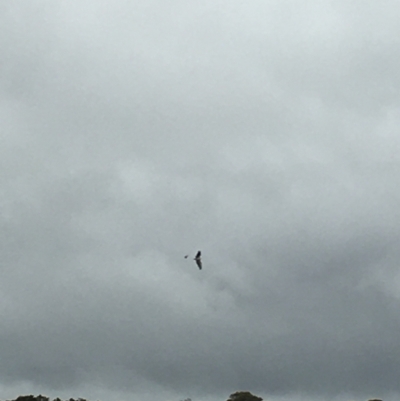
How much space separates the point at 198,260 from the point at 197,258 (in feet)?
5.45

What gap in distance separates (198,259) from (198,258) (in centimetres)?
Answer: 138

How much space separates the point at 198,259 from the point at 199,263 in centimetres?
167

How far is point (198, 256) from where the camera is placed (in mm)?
141000

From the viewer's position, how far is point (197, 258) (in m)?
139

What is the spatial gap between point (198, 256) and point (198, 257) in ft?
1.04

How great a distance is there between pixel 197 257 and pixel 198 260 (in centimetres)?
218

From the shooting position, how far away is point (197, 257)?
13988cm

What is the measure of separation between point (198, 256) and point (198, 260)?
330cm

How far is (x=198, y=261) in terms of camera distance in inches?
5404

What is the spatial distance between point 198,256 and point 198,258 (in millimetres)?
1172

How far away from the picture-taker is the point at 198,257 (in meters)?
141

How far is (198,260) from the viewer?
138m

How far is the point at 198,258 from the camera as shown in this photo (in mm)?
139875
